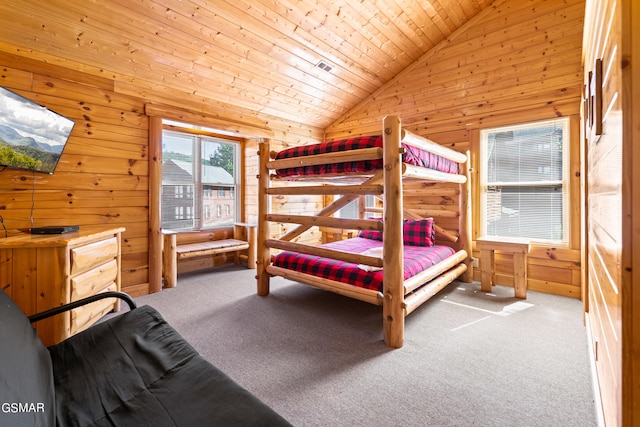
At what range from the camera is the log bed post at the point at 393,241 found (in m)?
2.11


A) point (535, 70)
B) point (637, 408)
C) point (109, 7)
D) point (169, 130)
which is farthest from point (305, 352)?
point (535, 70)

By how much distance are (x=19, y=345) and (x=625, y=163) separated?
2028mm

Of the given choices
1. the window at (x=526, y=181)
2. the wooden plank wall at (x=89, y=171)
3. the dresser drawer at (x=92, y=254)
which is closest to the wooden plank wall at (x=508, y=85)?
the window at (x=526, y=181)

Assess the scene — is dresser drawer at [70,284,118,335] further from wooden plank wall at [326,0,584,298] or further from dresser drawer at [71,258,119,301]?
wooden plank wall at [326,0,584,298]

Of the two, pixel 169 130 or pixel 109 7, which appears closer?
pixel 109 7

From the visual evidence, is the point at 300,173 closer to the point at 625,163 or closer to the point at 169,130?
the point at 625,163

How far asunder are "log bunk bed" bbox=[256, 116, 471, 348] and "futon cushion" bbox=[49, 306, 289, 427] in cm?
141

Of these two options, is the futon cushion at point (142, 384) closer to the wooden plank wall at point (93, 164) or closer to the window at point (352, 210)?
the wooden plank wall at point (93, 164)

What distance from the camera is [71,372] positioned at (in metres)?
1.20

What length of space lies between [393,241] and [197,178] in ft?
12.0

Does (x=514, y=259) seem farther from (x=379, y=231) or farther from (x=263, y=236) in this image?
(x=263, y=236)

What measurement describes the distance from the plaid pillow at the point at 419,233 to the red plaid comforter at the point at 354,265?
0.45ft

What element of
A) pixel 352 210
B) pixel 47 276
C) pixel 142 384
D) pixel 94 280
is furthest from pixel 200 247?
pixel 142 384

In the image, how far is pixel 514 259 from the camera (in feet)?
10.3
